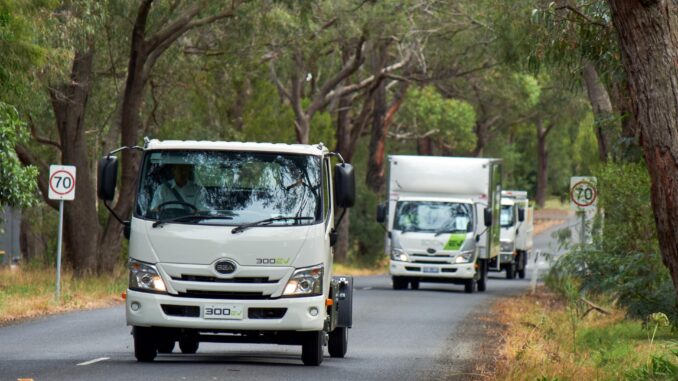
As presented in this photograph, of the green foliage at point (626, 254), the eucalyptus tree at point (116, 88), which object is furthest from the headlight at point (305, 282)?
the eucalyptus tree at point (116, 88)

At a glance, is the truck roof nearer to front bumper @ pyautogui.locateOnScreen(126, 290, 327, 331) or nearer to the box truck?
A: front bumper @ pyautogui.locateOnScreen(126, 290, 327, 331)

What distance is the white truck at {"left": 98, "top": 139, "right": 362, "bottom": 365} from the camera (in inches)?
528

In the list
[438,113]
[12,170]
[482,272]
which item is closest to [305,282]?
[12,170]

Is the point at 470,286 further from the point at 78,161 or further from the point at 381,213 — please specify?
the point at 78,161

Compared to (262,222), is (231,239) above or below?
below

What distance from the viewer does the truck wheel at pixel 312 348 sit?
14.2 m

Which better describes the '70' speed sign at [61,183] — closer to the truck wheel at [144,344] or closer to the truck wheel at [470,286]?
the truck wheel at [144,344]

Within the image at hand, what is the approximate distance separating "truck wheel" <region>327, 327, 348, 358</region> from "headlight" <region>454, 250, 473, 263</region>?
17.8m

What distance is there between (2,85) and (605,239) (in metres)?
9.10

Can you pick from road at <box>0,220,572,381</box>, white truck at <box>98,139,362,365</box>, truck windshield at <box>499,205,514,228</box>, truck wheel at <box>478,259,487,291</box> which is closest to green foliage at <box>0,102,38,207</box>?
road at <box>0,220,572,381</box>

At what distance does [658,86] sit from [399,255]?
22.9m

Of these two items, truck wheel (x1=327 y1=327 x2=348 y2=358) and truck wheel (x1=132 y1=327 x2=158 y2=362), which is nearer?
truck wheel (x1=132 y1=327 x2=158 y2=362)

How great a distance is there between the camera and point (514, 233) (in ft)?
152

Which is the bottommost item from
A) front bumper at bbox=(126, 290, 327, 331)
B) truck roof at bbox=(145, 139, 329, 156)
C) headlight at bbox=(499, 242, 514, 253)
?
front bumper at bbox=(126, 290, 327, 331)
